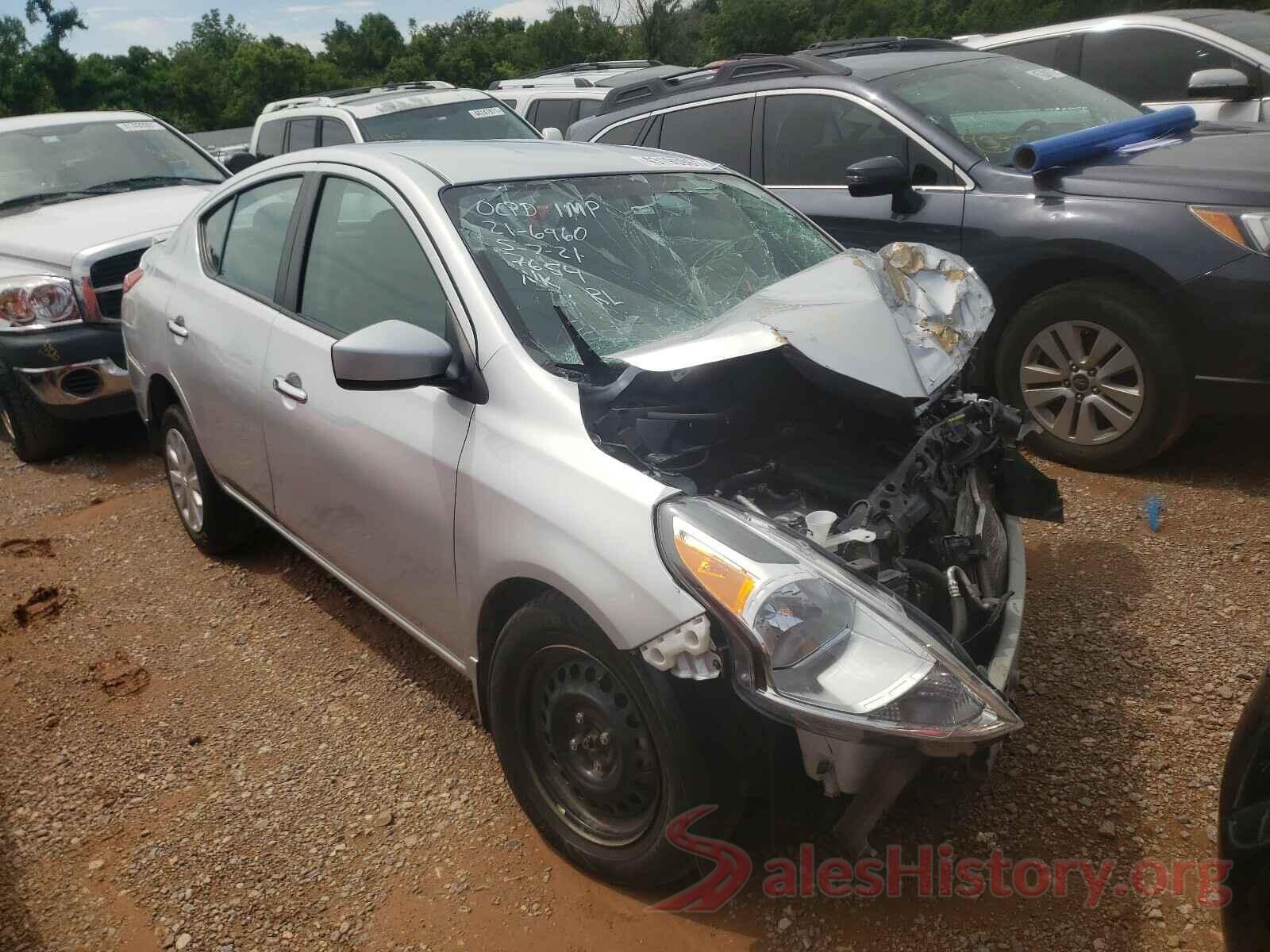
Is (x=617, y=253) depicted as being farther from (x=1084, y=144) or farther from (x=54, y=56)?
(x=54, y=56)

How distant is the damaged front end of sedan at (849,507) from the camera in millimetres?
1838

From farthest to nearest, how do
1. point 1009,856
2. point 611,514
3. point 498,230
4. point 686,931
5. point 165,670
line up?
point 165,670 < point 498,230 < point 1009,856 < point 686,931 < point 611,514

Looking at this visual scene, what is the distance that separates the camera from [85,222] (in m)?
5.89

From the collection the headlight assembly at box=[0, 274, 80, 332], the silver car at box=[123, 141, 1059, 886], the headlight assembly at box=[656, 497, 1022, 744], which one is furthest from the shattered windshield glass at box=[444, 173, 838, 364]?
the headlight assembly at box=[0, 274, 80, 332]

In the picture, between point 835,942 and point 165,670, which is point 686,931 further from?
point 165,670

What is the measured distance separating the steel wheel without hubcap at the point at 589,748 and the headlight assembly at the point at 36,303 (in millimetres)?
4525

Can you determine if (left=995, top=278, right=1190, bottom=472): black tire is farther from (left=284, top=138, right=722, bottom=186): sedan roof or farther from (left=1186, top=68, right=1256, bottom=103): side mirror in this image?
(left=1186, top=68, right=1256, bottom=103): side mirror

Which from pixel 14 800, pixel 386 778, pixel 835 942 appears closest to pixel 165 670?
pixel 14 800

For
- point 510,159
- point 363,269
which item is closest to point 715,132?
point 510,159

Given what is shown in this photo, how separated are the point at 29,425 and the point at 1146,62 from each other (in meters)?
7.82

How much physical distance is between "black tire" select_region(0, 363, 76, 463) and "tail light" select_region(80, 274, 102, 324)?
1.81ft

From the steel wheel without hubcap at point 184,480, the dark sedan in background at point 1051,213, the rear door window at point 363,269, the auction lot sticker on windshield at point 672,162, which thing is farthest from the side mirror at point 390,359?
the dark sedan in background at point 1051,213

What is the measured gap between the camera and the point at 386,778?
289cm

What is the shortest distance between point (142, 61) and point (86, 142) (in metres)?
47.4
